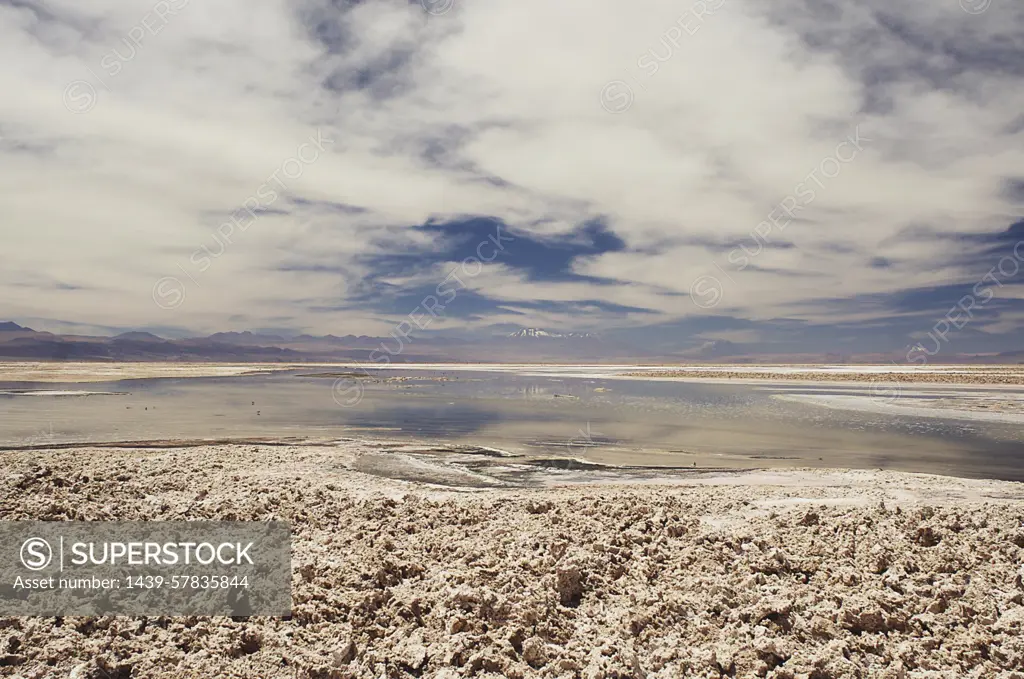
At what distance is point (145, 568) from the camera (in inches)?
239

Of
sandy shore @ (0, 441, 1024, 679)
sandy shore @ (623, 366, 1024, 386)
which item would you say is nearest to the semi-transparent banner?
sandy shore @ (0, 441, 1024, 679)

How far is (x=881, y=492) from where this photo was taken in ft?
33.0

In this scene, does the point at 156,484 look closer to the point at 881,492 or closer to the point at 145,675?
the point at 145,675

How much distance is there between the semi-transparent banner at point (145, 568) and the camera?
538cm

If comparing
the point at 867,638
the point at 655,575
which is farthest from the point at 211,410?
the point at 867,638

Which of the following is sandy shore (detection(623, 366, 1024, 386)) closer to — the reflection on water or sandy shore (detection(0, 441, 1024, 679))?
the reflection on water

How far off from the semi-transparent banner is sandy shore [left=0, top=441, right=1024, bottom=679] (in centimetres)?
A: 21

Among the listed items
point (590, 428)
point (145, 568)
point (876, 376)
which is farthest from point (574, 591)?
point (876, 376)

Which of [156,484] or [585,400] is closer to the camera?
[156,484]

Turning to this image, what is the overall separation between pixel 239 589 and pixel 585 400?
2951 cm

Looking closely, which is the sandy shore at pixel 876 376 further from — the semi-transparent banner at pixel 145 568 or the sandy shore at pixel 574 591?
the semi-transparent banner at pixel 145 568

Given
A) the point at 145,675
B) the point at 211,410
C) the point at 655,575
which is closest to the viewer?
the point at 145,675

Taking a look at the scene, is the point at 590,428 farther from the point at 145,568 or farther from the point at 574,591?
the point at 145,568

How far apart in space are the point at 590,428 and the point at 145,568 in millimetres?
16408
